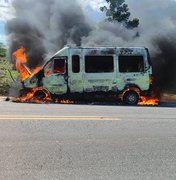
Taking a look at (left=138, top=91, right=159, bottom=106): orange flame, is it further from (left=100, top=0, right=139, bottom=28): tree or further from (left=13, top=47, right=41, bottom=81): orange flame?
(left=100, top=0, right=139, bottom=28): tree

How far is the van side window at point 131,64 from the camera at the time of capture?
1698 centimetres

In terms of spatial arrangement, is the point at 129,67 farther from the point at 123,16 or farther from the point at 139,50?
the point at 123,16

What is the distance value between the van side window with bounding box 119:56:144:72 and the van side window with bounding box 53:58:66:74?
7.19 ft

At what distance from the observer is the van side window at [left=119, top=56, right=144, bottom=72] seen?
55.7ft

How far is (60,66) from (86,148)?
9.87 m

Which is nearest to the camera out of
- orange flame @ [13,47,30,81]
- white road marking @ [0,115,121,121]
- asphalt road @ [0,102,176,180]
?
asphalt road @ [0,102,176,180]

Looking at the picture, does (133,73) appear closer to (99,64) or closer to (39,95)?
(99,64)

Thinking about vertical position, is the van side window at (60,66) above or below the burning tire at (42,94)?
above

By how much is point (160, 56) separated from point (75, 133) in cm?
1384

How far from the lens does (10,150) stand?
280 inches

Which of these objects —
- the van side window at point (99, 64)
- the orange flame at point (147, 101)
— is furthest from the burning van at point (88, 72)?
the orange flame at point (147, 101)

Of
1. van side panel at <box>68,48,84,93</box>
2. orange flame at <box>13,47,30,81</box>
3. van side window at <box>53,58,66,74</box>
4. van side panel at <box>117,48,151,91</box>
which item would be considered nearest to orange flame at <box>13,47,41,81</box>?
orange flame at <box>13,47,30,81</box>

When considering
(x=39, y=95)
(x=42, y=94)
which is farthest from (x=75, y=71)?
(x=39, y=95)

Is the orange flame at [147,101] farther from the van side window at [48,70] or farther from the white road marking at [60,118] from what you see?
the white road marking at [60,118]
